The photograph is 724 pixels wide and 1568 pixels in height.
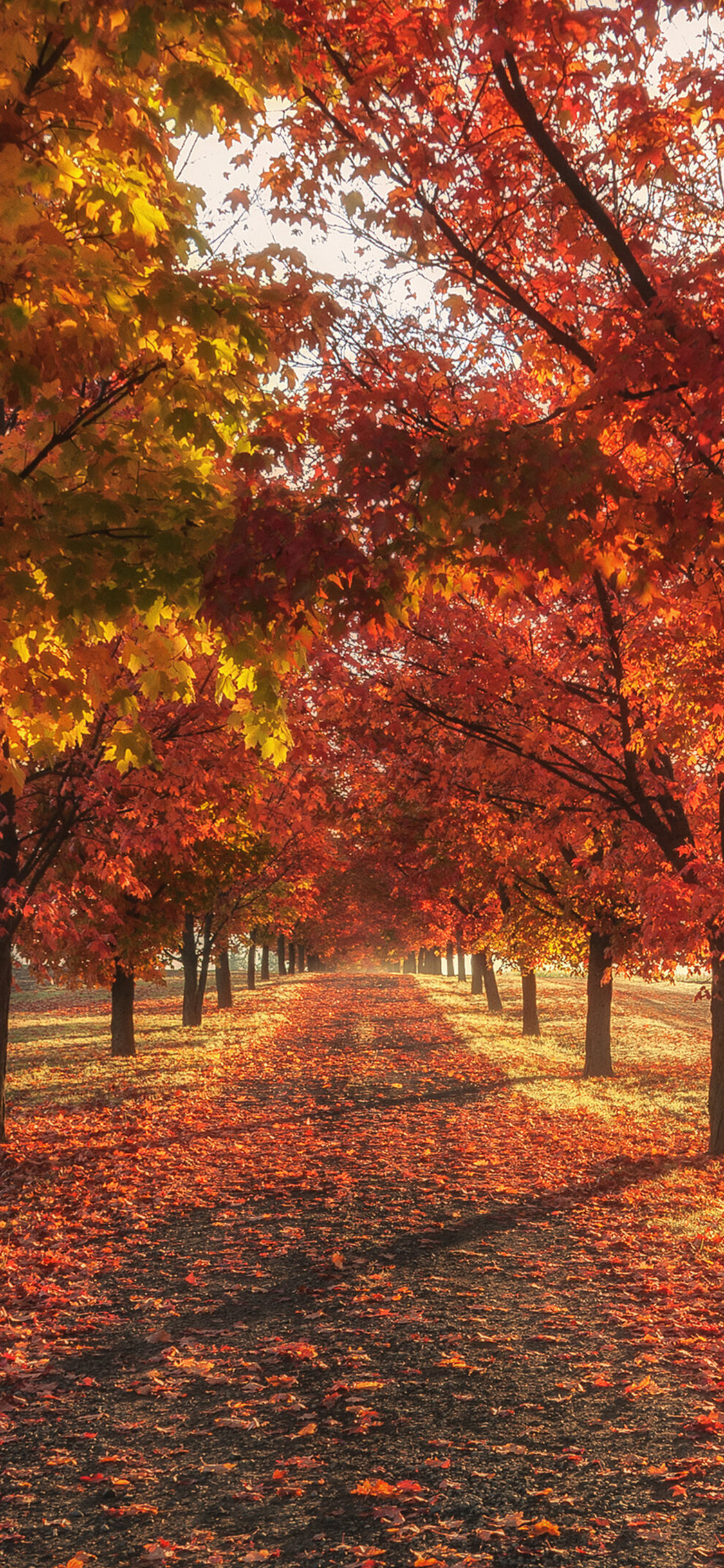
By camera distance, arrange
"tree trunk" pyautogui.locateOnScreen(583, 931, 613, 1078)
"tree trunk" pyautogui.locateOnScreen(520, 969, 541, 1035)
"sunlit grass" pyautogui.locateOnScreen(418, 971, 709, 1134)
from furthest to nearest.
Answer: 1. "tree trunk" pyautogui.locateOnScreen(520, 969, 541, 1035)
2. "tree trunk" pyautogui.locateOnScreen(583, 931, 613, 1078)
3. "sunlit grass" pyautogui.locateOnScreen(418, 971, 709, 1134)

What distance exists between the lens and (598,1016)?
64.4ft

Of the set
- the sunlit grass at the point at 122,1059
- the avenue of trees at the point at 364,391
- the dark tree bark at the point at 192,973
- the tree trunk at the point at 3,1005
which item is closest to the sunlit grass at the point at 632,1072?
the avenue of trees at the point at 364,391

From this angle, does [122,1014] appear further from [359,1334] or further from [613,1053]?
[359,1334]

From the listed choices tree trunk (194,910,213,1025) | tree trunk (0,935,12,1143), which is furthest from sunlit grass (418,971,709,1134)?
tree trunk (0,935,12,1143)

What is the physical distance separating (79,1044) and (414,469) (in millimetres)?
23512

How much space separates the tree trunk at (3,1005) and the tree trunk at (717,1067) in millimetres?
8083

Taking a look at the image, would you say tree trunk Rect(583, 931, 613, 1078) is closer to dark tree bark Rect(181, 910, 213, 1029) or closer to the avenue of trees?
the avenue of trees

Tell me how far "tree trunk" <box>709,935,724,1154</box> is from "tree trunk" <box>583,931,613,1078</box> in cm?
678

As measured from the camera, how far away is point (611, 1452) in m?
5.12

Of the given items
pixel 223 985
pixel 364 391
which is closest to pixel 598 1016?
pixel 364 391

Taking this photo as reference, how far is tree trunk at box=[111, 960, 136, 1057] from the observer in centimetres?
2141

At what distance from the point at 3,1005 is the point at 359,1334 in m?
6.71

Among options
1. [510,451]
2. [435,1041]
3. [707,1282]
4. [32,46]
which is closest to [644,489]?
[510,451]

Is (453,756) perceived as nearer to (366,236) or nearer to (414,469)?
(366,236)
